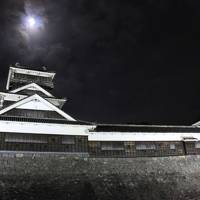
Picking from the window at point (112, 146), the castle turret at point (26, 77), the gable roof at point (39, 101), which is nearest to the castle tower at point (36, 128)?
the gable roof at point (39, 101)

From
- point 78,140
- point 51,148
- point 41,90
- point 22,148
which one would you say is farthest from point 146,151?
point 41,90

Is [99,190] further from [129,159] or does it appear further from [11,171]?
[11,171]

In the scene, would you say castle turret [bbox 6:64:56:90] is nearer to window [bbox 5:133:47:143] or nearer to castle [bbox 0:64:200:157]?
castle [bbox 0:64:200:157]

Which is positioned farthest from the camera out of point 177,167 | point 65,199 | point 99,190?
point 177,167

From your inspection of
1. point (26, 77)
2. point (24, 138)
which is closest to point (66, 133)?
point (24, 138)

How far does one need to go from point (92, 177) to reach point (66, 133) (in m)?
3.17

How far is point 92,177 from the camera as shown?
1427 centimetres

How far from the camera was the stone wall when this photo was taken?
12438 millimetres

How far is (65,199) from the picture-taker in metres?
12.2

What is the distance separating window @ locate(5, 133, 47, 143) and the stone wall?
2.79ft

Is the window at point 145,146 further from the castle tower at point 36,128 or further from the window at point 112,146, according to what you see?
the castle tower at point 36,128

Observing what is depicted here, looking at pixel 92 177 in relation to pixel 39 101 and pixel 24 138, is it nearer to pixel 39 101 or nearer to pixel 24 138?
pixel 24 138

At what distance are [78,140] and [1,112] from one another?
5462mm

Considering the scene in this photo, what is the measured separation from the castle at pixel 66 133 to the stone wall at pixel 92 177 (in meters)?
0.61
